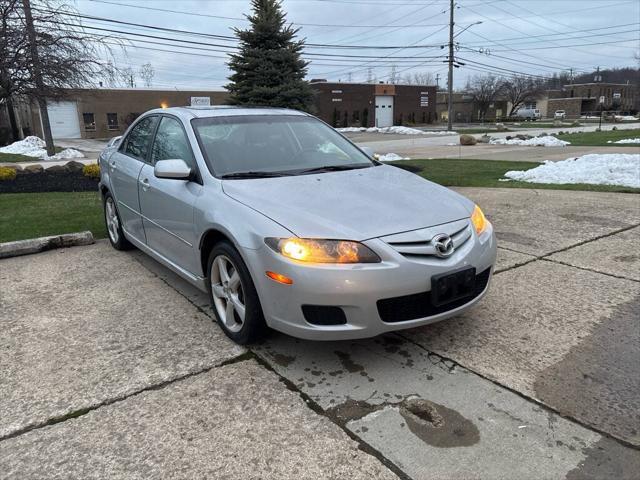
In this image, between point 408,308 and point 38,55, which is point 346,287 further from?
point 38,55

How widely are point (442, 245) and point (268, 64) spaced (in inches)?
733

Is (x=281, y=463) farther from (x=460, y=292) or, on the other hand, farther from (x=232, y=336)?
(x=460, y=292)

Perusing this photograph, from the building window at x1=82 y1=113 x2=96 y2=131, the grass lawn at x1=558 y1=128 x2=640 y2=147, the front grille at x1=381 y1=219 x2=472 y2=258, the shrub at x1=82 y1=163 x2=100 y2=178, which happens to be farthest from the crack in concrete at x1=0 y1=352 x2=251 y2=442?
the building window at x1=82 y1=113 x2=96 y2=131

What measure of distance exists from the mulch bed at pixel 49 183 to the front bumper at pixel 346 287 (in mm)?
8462

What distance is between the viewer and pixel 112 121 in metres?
43.9

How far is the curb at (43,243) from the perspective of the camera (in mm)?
5489

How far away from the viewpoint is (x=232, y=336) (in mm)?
3371

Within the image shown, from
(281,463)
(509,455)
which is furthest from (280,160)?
(509,455)

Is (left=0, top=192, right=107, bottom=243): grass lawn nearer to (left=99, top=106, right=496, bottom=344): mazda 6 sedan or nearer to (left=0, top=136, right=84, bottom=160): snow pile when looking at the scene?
(left=99, top=106, right=496, bottom=344): mazda 6 sedan

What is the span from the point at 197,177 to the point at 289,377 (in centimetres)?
161

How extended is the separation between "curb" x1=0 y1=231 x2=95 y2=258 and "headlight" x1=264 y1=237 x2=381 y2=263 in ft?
13.4

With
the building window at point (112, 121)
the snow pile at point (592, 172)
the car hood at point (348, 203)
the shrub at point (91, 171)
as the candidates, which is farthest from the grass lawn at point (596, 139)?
the building window at point (112, 121)

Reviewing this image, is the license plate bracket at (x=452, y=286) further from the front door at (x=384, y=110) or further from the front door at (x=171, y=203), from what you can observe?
the front door at (x=384, y=110)

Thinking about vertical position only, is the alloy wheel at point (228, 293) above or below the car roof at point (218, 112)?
below
